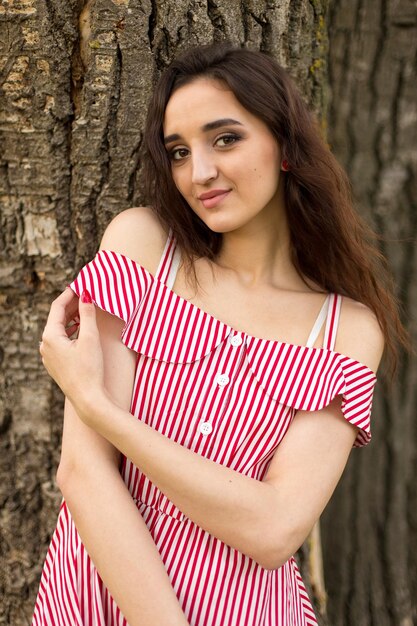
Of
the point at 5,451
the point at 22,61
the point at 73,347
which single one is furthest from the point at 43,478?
the point at 22,61

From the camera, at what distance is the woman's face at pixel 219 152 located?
2.04 meters

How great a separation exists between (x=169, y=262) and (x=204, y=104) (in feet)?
1.38

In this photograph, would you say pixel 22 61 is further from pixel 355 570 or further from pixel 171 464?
pixel 355 570

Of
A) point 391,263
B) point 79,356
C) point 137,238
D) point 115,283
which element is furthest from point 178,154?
point 391,263

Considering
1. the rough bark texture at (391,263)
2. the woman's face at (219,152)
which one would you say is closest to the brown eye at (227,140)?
the woman's face at (219,152)

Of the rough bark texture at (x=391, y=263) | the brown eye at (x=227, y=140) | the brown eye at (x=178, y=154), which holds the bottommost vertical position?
the rough bark texture at (x=391, y=263)

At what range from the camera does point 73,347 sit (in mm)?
1926

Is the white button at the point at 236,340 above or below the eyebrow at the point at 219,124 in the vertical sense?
below

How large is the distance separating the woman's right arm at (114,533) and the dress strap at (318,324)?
0.54 metres

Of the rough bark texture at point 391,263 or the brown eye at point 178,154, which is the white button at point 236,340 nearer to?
the brown eye at point 178,154

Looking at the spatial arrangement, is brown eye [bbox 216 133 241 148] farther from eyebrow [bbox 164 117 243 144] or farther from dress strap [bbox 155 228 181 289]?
dress strap [bbox 155 228 181 289]

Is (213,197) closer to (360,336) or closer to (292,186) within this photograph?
(292,186)

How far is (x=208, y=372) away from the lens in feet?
6.76

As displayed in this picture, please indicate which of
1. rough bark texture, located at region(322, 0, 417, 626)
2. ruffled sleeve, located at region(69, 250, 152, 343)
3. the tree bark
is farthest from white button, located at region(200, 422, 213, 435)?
rough bark texture, located at region(322, 0, 417, 626)
